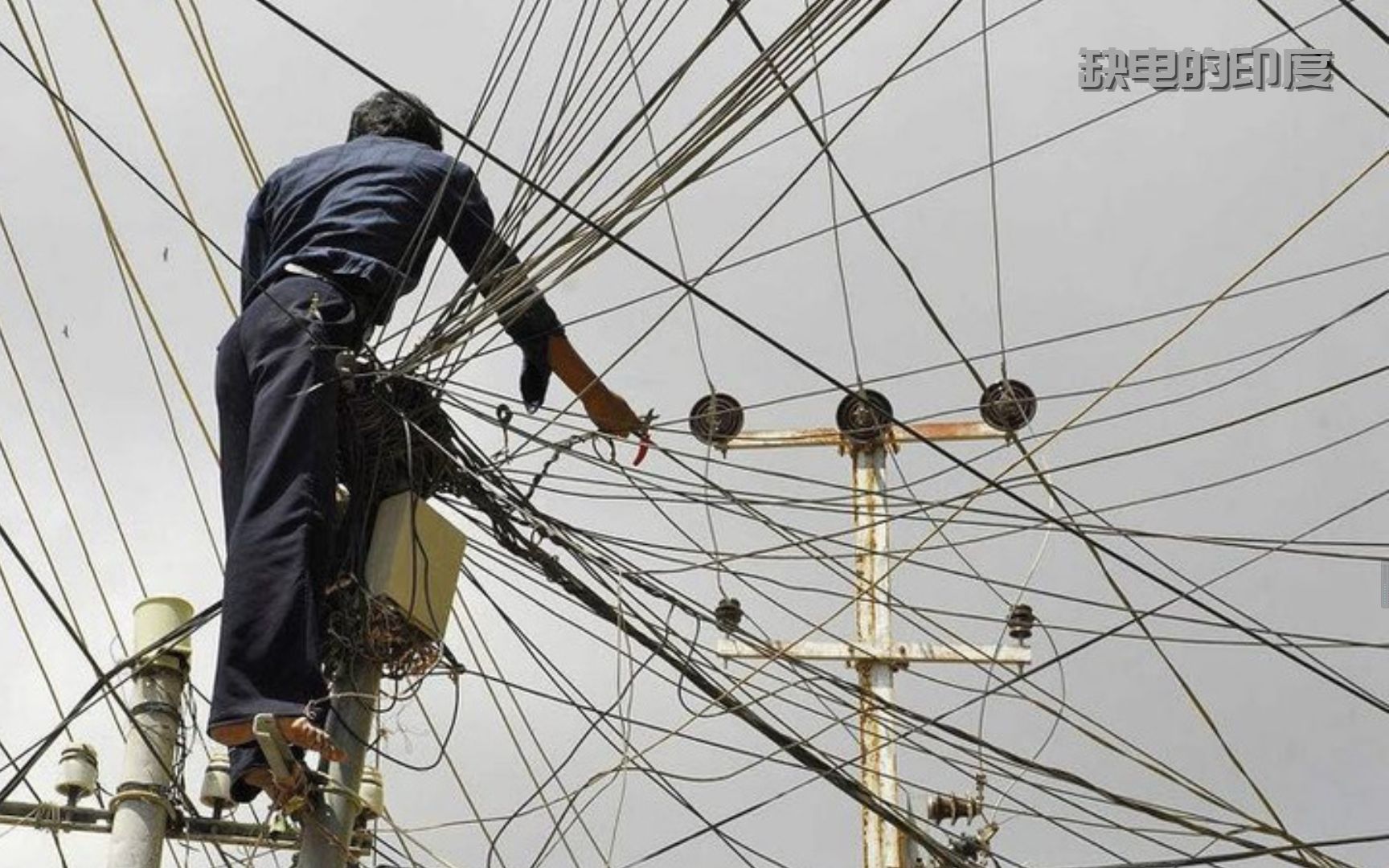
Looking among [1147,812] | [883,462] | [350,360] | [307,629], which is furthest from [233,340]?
[883,462]

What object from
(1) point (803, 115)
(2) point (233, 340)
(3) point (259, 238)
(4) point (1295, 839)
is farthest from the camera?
(3) point (259, 238)

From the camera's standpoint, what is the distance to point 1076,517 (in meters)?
5.44

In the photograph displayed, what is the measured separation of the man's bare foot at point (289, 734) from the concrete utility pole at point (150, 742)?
1660mm

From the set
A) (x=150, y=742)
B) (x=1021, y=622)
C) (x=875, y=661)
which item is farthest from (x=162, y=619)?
(x=875, y=661)

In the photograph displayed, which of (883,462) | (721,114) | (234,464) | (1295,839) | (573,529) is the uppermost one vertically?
(883,462)

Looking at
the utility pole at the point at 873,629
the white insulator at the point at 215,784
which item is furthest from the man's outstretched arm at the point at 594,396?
the utility pole at the point at 873,629

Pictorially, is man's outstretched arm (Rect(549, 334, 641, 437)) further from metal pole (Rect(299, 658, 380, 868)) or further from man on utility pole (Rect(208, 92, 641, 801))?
metal pole (Rect(299, 658, 380, 868))

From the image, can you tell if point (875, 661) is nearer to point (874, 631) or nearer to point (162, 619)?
point (874, 631)

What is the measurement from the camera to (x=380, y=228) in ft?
18.0

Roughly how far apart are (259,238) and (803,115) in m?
1.50

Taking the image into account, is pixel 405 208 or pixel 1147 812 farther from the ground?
pixel 405 208

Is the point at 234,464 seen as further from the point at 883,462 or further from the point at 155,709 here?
the point at 883,462

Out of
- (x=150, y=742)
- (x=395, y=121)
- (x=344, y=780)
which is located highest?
(x=395, y=121)

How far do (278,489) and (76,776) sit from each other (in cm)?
260
